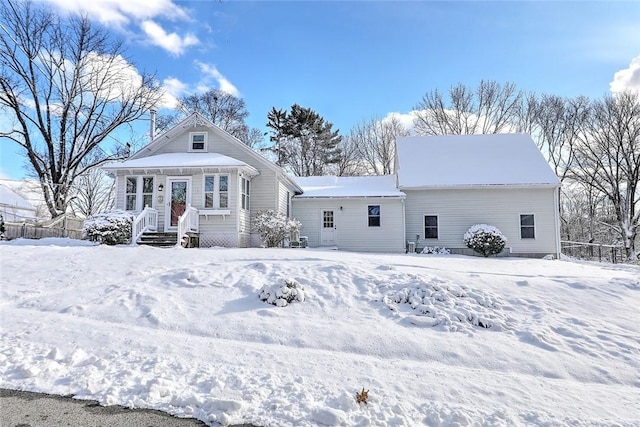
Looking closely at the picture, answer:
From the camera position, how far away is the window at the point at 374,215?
18.5 m

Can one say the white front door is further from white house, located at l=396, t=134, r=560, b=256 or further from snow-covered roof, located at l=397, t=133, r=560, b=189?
snow-covered roof, located at l=397, t=133, r=560, b=189

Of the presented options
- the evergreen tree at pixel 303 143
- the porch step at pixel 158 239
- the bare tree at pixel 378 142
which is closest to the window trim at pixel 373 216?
the porch step at pixel 158 239

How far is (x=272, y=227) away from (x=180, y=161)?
474 centimetres

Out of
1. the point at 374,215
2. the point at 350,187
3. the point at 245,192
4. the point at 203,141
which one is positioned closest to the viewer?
the point at 245,192

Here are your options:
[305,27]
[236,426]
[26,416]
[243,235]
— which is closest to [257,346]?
[236,426]

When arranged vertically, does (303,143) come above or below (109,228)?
above

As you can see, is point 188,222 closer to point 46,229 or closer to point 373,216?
point 46,229

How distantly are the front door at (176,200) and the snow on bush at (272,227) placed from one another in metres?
3.04

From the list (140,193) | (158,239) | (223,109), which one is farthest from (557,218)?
(223,109)

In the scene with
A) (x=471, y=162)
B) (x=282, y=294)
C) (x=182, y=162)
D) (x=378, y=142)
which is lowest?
(x=282, y=294)

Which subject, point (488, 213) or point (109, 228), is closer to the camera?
point (109, 228)

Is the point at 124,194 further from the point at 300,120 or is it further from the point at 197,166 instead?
the point at 300,120

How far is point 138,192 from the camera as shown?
51.9 feet

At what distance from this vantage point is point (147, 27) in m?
12.3
